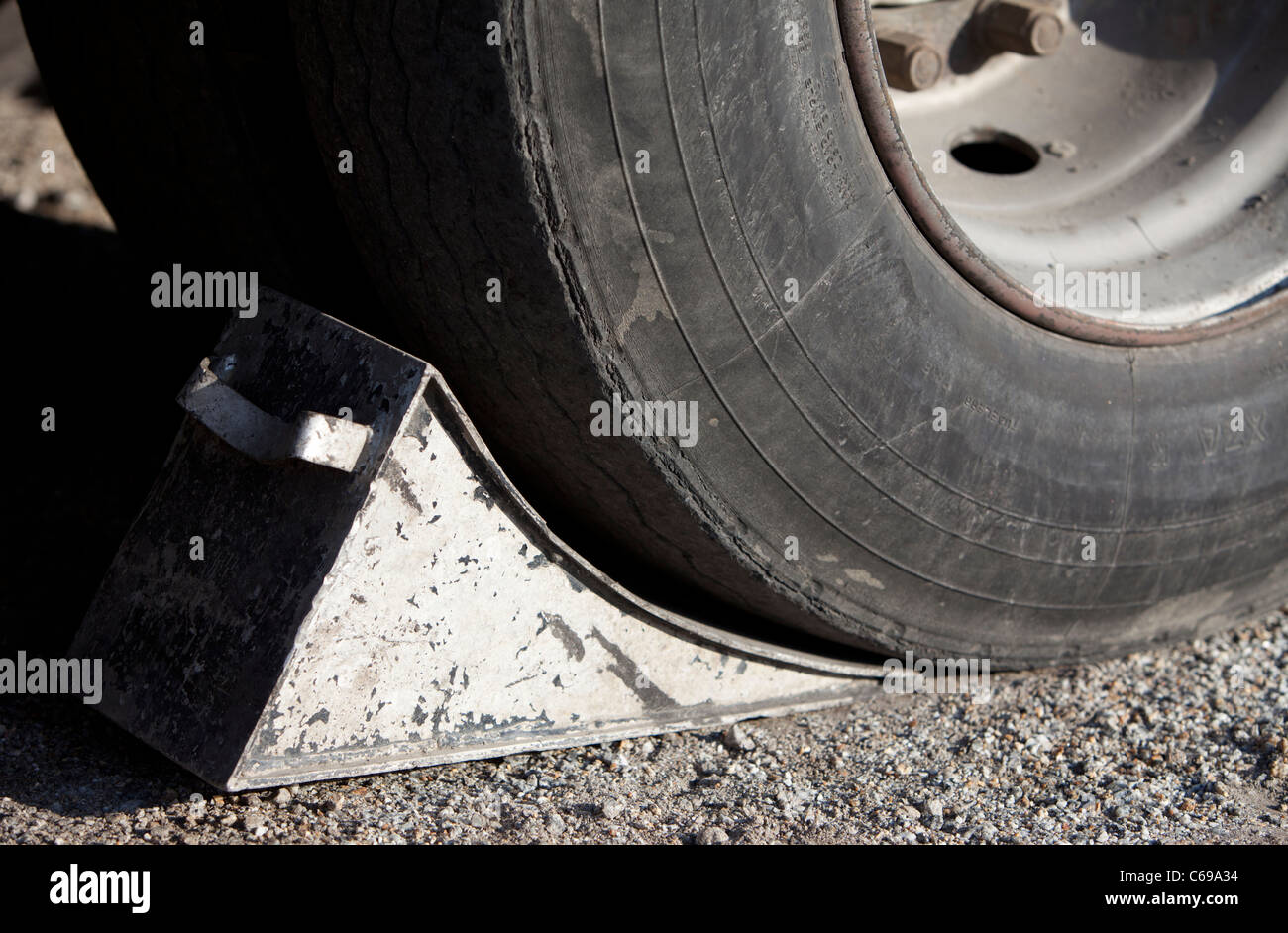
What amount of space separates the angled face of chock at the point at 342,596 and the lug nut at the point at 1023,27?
1.02 meters

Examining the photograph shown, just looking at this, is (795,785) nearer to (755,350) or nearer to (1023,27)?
(755,350)

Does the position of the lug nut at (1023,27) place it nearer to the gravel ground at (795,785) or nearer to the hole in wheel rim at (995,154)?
the hole in wheel rim at (995,154)

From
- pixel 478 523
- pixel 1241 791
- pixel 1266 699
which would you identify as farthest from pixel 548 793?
pixel 1266 699

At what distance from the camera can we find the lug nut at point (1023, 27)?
191 centimetres

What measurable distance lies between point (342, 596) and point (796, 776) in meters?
0.59

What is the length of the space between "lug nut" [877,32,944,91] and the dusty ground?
0.88 metres

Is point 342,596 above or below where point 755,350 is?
below

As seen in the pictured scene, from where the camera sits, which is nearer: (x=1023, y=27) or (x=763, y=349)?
(x=763, y=349)

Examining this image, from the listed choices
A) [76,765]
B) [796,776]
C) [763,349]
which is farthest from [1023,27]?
[76,765]

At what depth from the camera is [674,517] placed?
4.90ft

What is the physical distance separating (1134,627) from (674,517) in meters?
0.78

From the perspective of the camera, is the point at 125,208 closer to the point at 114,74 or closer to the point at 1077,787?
the point at 114,74

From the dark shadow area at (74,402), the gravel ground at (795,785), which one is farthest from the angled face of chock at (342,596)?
the dark shadow area at (74,402)

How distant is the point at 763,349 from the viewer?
143 centimetres
